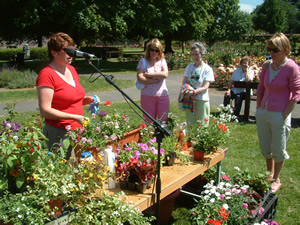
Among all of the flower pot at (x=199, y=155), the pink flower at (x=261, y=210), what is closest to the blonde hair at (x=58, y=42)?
the flower pot at (x=199, y=155)

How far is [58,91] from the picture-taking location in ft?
8.77

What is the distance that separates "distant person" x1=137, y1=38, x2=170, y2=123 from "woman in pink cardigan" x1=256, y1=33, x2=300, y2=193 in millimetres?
1304

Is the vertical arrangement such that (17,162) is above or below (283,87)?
below

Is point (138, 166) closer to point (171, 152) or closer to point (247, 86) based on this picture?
point (171, 152)

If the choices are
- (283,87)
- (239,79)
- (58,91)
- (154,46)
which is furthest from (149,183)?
(239,79)

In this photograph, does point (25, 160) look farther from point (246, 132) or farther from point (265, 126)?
point (246, 132)

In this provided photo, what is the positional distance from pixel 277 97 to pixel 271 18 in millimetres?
79240

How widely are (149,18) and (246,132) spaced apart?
13.2 metres

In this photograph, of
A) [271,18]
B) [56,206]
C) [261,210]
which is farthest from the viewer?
[271,18]

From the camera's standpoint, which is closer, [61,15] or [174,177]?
[174,177]

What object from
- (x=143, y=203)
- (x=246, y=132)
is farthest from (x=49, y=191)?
(x=246, y=132)

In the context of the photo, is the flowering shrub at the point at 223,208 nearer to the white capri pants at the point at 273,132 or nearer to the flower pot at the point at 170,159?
the flower pot at the point at 170,159

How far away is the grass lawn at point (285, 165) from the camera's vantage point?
3.55m

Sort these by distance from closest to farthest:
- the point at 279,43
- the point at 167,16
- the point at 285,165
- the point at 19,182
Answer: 1. the point at 19,182
2. the point at 279,43
3. the point at 285,165
4. the point at 167,16
